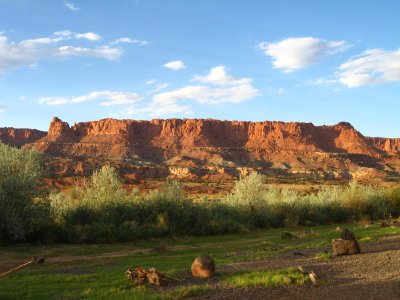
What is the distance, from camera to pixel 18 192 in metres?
22.6

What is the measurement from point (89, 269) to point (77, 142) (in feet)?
447

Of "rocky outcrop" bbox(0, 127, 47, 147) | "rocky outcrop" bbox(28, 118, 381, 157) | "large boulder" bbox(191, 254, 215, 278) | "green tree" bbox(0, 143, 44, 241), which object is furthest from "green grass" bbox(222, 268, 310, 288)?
"rocky outcrop" bbox(0, 127, 47, 147)

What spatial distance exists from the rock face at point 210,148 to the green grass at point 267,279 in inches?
3232

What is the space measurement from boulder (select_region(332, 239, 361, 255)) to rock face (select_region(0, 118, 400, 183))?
79.7 m

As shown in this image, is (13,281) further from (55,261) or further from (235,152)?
(235,152)

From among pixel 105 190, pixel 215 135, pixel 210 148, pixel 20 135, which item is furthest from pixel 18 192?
pixel 20 135

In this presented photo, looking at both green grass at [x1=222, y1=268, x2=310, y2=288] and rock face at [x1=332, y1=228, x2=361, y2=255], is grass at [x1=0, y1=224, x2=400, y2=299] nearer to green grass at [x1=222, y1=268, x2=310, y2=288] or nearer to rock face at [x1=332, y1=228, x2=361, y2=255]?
green grass at [x1=222, y1=268, x2=310, y2=288]

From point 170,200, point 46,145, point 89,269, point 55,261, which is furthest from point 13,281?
point 46,145

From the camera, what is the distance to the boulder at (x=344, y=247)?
52.5 feet

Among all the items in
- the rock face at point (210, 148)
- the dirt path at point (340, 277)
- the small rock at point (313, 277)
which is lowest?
the dirt path at point (340, 277)

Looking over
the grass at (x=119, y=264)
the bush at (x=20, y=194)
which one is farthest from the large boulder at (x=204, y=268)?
the bush at (x=20, y=194)

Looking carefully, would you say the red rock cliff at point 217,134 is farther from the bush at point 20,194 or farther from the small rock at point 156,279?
the small rock at point 156,279

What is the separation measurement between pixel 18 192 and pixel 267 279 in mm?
14596

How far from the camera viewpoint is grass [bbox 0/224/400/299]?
11.5 metres
